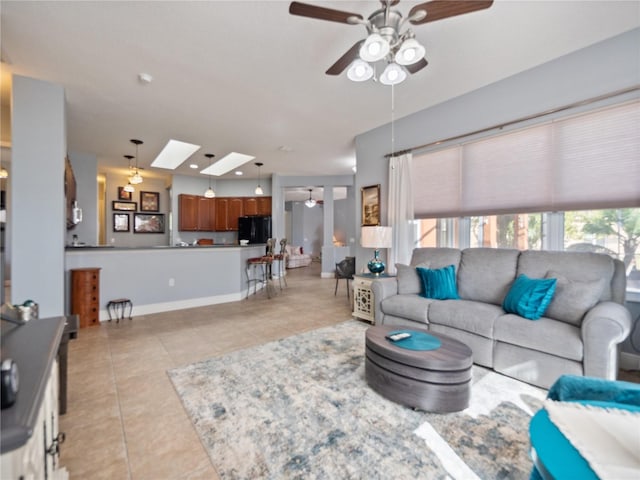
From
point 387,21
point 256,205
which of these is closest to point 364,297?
point 387,21

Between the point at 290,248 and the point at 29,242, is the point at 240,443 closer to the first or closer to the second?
the point at 29,242

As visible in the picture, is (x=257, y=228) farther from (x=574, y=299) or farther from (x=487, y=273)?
(x=574, y=299)

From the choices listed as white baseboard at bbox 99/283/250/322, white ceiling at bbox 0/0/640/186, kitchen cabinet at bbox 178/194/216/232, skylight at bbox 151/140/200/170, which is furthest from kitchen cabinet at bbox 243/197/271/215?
white ceiling at bbox 0/0/640/186

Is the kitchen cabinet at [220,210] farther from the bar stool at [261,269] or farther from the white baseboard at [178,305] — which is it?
the white baseboard at [178,305]

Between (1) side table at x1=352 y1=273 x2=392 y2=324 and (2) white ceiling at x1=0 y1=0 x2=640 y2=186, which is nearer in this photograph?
(2) white ceiling at x1=0 y1=0 x2=640 y2=186

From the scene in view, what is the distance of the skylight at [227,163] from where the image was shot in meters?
6.44

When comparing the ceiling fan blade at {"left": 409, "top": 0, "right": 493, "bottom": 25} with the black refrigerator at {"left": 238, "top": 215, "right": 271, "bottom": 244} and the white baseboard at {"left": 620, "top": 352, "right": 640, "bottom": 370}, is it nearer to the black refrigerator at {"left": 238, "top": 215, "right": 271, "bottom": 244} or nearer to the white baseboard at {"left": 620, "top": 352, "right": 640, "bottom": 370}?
the white baseboard at {"left": 620, "top": 352, "right": 640, "bottom": 370}

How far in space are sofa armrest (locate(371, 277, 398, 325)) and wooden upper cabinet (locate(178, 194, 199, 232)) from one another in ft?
21.0

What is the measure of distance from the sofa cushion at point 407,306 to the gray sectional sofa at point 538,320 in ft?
0.03

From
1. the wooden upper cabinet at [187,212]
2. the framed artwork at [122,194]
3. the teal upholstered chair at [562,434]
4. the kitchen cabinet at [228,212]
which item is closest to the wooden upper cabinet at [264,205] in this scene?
the kitchen cabinet at [228,212]

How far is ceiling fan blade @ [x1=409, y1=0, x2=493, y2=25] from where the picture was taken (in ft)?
5.58

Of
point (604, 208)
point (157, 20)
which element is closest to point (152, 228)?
point (157, 20)

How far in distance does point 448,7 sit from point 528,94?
2.00 metres

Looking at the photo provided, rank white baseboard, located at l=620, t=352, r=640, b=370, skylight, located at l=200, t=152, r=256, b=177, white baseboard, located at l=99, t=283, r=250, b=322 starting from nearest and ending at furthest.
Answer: white baseboard, located at l=620, t=352, r=640, b=370 < white baseboard, located at l=99, t=283, r=250, b=322 < skylight, located at l=200, t=152, r=256, b=177
